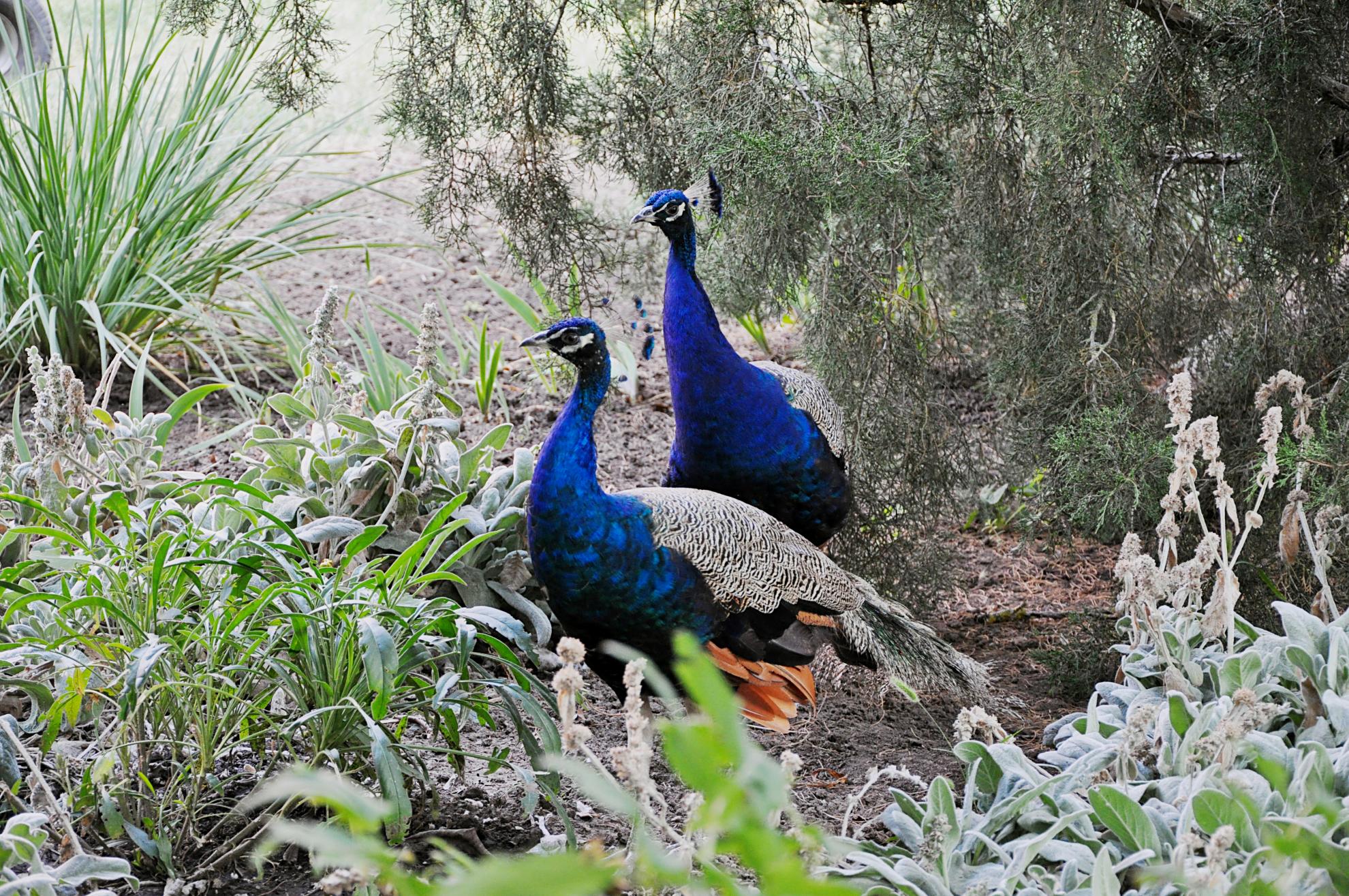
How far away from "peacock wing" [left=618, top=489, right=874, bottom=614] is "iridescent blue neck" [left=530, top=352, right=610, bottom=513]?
0.16m

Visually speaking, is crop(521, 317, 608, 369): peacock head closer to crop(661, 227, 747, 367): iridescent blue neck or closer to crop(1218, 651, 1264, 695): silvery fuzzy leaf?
crop(661, 227, 747, 367): iridescent blue neck

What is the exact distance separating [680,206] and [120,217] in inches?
88.4

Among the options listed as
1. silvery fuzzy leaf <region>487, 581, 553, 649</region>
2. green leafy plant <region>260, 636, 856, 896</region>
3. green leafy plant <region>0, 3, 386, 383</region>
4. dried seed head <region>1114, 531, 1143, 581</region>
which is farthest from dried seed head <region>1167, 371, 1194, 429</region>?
green leafy plant <region>0, 3, 386, 383</region>

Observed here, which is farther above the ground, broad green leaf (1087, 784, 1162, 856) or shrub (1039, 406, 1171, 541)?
shrub (1039, 406, 1171, 541)

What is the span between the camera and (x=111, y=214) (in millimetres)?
4074

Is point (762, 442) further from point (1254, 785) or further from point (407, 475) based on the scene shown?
point (1254, 785)

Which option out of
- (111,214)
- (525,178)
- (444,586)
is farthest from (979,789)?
(111,214)

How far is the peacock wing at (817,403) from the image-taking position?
3.01 meters

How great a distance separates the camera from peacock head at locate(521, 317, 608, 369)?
237cm

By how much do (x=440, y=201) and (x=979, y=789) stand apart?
2005 mm

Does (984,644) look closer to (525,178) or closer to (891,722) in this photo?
(891,722)

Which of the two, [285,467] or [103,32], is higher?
[103,32]

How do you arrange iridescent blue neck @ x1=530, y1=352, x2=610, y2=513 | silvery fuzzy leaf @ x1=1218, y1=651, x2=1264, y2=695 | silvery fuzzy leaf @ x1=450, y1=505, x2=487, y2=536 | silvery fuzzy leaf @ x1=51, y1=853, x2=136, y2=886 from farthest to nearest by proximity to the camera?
silvery fuzzy leaf @ x1=450, y1=505, x2=487, y2=536, iridescent blue neck @ x1=530, y1=352, x2=610, y2=513, silvery fuzzy leaf @ x1=1218, y1=651, x2=1264, y2=695, silvery fuzzy leaf @ x1=51, y1=853, x2=136, y2=886

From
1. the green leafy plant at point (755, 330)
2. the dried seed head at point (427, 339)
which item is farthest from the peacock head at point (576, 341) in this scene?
the green leafy plant at point (755, 330)
